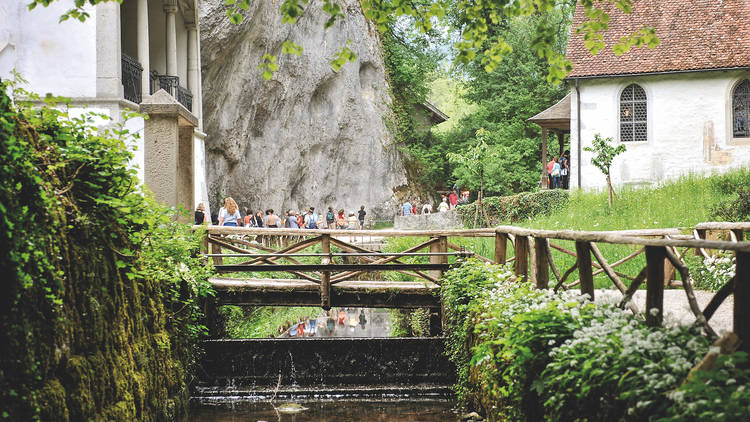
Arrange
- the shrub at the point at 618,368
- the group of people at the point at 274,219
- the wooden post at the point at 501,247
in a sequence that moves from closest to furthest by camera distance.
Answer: the shrub at the point at 618,368
the wooden post at the point at 501,247
the group of people at the point at 274,219

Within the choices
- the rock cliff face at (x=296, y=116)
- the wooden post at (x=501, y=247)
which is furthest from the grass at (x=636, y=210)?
the rock cliff face at (x=296, y=116)

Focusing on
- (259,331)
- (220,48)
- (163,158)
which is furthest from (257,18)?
(163,158)

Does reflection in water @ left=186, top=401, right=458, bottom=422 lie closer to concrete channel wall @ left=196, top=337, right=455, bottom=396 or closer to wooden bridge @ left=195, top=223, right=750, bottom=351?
concrete channel wall @ left=196, top=337, right=455, bottom=396

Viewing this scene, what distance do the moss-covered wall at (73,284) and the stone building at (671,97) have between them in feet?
76.2

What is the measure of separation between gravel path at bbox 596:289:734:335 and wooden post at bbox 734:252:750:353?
33 cm

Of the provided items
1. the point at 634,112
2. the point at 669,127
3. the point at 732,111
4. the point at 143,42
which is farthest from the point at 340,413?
the point at 732,111

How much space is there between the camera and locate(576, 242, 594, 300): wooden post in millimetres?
5516

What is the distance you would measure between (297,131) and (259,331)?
69.8 feet

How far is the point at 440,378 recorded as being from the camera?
11.4 metres

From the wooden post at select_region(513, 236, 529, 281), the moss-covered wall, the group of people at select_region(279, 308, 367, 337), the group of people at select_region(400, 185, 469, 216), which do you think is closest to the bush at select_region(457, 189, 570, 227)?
the group of people at select_region(400, 185, 469, 216)

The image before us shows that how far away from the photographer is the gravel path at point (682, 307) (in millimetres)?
4242

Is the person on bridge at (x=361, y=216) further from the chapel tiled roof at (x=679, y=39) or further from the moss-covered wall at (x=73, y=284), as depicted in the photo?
the moss-covered wall at (x=73, y=284)

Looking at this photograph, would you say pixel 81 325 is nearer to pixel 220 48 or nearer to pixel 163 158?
pixel 163 158

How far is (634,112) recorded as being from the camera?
27.9 meters
